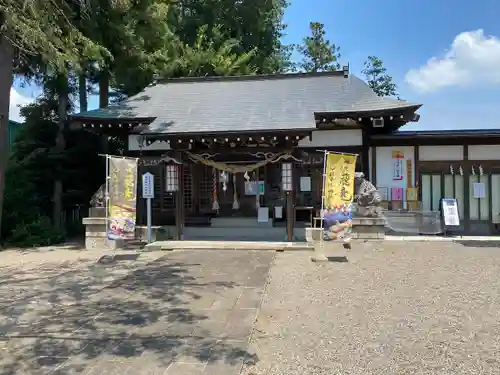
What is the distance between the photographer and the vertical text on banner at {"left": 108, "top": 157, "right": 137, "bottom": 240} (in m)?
10.9

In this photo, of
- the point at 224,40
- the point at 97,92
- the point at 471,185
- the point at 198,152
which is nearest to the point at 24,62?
the point at 198,152

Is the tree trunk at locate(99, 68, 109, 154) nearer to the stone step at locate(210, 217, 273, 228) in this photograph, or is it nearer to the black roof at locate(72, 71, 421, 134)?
the black roof at locate(72, 71, 421, 134)

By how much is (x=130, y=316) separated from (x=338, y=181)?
6.09m

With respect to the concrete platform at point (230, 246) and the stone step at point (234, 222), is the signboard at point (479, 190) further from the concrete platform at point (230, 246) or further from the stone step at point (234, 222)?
the stone step at point (234, 222)


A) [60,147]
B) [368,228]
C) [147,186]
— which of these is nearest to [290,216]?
[368,228]

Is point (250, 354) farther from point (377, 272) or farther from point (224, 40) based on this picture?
point (224, 40)

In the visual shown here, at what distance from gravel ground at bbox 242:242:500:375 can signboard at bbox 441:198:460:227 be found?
3.56 m

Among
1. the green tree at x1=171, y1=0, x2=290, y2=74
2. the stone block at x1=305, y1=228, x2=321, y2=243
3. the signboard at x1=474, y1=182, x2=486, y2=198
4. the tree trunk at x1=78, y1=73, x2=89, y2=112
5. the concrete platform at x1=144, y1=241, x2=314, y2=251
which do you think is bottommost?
the concrete platform at x1=144, y1=241, x2=314, y2=251

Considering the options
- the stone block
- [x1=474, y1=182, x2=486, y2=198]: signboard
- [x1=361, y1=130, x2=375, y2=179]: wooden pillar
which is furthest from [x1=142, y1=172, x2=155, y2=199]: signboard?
[x1=474, y1=182, x2=486, y2=198]: signboard

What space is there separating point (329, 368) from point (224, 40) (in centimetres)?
2335

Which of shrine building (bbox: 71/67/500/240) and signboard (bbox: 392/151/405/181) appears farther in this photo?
signboard (bbox: 392/151/405/181)

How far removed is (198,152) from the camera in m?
13.0

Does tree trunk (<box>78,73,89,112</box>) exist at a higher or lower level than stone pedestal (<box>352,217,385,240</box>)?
higher

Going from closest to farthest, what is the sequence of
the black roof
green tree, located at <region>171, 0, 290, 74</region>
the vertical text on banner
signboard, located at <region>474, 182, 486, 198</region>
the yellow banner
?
1. the yellow banner
2. the vertical text on banner
3. the black roof
4. signboard, located at <region>474, 182, 486, 198</region>
5. green tree, located at <region>171, 0, 290, 74</region>
